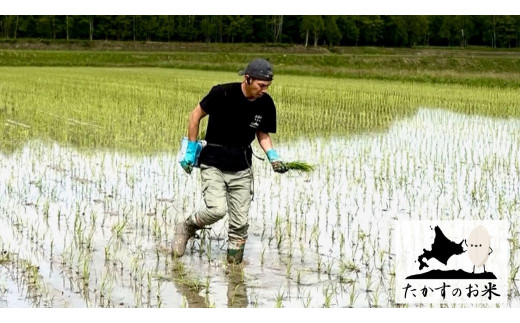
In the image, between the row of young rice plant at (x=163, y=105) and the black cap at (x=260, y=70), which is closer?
the black cap at (x=260, y=70)

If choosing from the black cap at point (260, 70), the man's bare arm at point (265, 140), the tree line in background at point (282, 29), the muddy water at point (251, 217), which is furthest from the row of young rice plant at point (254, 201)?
the tree line in background at point (282, 29)

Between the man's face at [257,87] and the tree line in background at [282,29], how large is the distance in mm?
9869

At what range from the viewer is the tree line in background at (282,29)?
1539 cm

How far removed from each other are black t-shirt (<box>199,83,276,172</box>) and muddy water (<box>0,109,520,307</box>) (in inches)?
25.4

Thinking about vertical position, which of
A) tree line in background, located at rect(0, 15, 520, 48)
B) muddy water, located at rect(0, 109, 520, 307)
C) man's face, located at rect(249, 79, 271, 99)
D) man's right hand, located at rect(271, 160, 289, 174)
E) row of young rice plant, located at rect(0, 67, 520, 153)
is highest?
tree line in background, located at rect(0, 15, 520, 48)

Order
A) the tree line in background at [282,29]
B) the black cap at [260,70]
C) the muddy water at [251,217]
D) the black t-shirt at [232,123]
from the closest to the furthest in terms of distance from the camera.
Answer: the muddy water at [251,217] < the black cap at [260,70] < the black t-shirt at [232,123] < the tree line in background at [282,29]

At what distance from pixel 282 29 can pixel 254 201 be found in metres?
9.98

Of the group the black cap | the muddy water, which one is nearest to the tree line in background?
the muddy water

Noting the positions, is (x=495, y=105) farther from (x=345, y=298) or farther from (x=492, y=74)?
(x=345, y=298)

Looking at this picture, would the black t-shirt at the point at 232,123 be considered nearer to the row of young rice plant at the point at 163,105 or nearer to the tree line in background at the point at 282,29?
the row of young rice plant at the point at 163,105

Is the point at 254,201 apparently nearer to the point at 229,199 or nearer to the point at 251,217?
the point at 251,217

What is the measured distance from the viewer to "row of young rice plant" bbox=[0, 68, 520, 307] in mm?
4723

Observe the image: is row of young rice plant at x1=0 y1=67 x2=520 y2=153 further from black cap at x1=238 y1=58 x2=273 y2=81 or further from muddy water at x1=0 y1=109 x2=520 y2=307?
black cap at x1=238 y1=58 x2=273 y2=81
